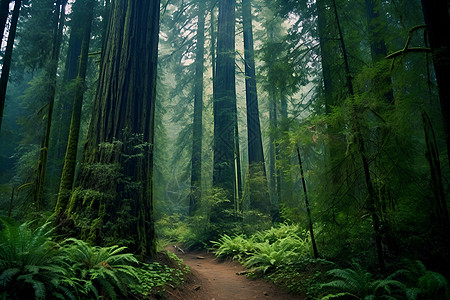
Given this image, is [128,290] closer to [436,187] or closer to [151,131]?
[151,131]

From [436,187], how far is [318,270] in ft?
8.55

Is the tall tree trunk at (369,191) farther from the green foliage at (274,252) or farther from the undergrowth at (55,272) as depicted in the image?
the undergrowth at (55,272)

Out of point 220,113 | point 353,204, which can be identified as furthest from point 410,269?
point 220,113

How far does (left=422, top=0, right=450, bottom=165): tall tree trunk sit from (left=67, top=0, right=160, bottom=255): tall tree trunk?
15.5 feet

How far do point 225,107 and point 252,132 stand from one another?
6.78ft

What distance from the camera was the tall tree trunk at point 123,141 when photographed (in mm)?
4570

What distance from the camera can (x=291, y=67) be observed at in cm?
779

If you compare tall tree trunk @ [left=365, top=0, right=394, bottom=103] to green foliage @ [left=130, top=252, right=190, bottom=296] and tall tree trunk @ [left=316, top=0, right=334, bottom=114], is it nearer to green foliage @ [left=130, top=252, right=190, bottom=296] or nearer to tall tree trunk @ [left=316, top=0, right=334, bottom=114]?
tall tree trunk @ [left=316, top=0, right=334, bottom=114]

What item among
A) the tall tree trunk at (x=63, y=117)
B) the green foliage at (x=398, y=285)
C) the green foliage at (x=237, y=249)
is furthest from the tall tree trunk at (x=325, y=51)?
the tall tree trunk at (x=63, y=117)

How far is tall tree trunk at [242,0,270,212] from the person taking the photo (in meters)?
11.1

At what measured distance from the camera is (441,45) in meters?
2.97

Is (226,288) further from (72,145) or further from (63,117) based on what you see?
(63,117)

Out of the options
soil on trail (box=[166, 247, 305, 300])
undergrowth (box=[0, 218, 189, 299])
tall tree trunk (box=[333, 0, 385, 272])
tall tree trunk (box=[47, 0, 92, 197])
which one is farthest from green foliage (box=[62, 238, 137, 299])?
tall tree trunk (box=[47, 0, 92, 197])

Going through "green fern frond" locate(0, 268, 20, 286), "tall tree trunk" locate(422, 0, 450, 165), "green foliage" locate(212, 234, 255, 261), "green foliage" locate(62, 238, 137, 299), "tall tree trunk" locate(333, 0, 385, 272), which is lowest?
"green foliage" locate(212, 234, 255, 261)
